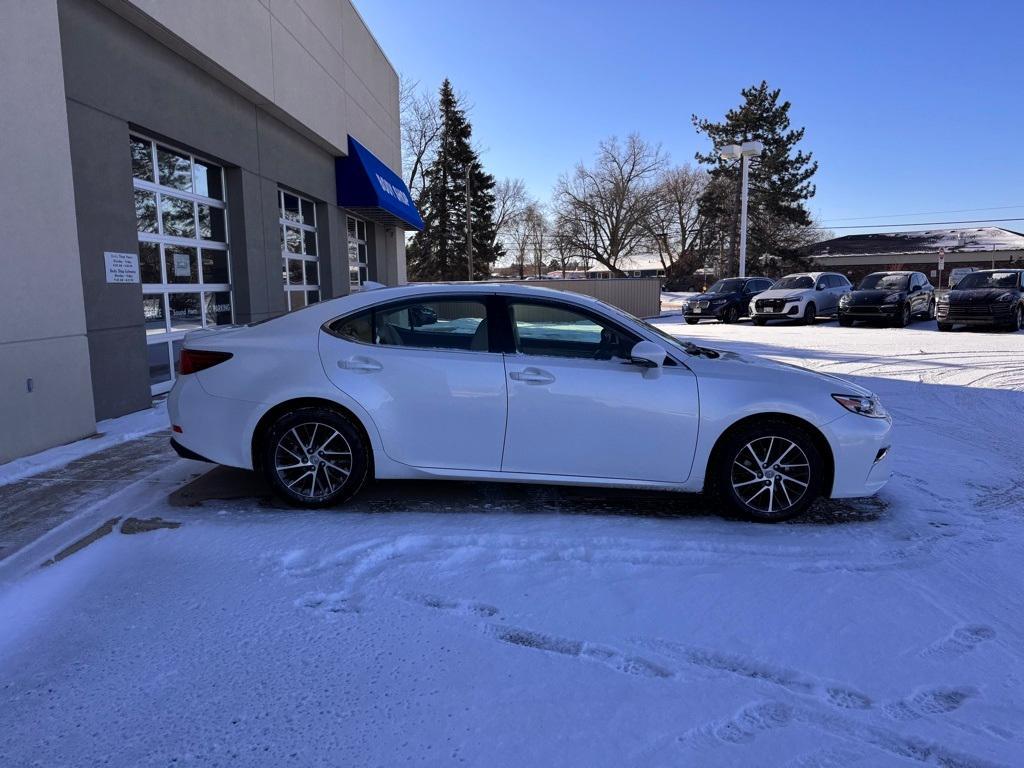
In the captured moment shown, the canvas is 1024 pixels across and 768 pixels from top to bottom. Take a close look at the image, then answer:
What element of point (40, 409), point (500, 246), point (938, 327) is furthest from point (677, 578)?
point (500, 246)

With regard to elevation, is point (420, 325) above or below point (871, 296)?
below

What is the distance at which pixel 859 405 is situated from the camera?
433cm

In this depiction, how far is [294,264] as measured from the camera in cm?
1385

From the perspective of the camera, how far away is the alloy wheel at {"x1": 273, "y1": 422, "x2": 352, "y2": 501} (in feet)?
14.5

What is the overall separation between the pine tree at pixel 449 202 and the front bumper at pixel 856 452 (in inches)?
1713

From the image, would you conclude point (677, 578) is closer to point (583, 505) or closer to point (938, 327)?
point (583, 505)

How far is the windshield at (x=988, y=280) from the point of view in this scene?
685 inches

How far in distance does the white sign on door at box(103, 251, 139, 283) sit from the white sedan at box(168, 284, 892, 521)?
3.39m

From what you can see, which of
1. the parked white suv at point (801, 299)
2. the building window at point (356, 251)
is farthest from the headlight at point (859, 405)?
the parked white suv at point (801, 299)

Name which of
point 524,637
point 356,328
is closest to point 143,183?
point 356,328

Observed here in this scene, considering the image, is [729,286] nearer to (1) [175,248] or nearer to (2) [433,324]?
(1) [175,248]

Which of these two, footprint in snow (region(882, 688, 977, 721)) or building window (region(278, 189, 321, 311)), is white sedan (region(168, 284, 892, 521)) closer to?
A: footprint in snow (region(882, 688, 977, 721))

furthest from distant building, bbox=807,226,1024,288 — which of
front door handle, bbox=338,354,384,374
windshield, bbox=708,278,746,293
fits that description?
front door handle, bbox=338,354,384,374

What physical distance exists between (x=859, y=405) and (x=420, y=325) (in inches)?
115
